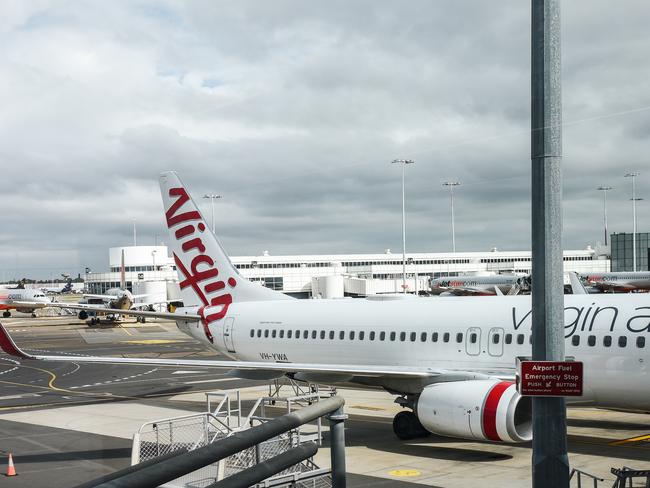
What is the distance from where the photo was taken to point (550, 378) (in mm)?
9234

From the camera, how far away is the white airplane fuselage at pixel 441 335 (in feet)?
66.1

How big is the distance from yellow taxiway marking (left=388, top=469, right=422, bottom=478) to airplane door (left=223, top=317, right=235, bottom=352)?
37.9 feet

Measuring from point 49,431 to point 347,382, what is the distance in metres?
9.83

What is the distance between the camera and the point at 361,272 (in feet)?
481

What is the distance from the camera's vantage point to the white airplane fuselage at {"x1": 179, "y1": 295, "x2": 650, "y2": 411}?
20.1 m

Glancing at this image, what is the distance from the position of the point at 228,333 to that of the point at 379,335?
694 centimetres

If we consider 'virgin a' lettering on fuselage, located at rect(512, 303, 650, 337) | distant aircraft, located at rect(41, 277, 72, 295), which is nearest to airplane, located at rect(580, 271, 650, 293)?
'virgin a' lettering on fuselage, located at rect(512, 303, 650, 337)

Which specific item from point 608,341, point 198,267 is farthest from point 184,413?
point 608,341

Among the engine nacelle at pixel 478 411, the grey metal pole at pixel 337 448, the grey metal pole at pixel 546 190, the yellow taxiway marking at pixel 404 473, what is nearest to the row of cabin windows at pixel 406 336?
the engine nacelle at pixel 478 411

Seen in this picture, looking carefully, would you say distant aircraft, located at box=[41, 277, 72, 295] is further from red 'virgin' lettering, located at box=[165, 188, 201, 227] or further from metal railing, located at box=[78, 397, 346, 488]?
metal railing, located at box=[78, 397, 346, 488]

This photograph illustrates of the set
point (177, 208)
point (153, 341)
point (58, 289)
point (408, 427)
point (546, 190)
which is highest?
point (177, 208)

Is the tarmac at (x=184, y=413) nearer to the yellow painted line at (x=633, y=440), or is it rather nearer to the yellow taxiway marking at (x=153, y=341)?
the yellow painted line at (x=633, y=440)

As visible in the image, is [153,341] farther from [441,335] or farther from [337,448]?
[337,448]

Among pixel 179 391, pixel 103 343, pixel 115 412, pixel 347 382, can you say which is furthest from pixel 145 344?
pixel 347 382
